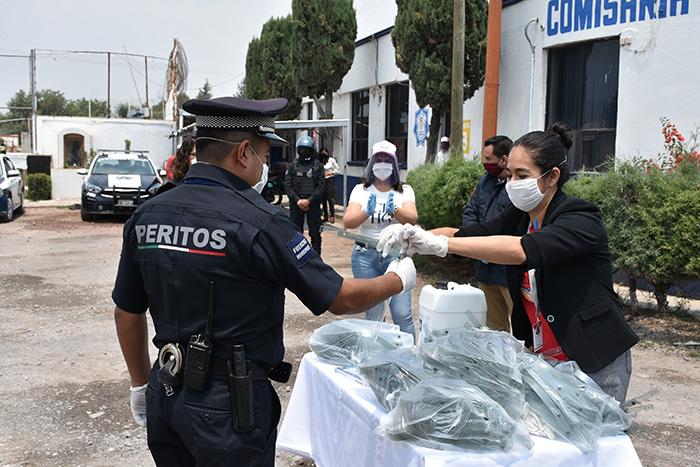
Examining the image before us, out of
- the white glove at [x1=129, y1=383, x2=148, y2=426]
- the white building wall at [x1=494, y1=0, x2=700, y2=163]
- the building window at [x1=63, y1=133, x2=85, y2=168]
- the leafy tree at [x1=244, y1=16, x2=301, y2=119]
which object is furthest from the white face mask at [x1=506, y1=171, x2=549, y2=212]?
the building window at [x1=63, y1=133, x2=85, y2=168]

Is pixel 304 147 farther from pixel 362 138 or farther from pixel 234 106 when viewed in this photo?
pixel 362 138

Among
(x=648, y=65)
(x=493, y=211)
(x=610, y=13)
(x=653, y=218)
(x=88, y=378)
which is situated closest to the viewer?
(x=493, y=211)

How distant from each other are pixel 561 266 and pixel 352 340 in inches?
46.4

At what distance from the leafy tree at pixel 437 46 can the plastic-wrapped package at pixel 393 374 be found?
1114 centimetres

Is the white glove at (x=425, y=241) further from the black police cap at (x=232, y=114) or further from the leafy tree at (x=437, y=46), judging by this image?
the leafy tree at (x=437, y=46)

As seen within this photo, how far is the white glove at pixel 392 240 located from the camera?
3.00 meters

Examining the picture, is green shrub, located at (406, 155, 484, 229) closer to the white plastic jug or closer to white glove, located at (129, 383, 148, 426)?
the white plastic jug

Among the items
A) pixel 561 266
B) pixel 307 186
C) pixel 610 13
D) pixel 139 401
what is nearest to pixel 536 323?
pixel 561 266

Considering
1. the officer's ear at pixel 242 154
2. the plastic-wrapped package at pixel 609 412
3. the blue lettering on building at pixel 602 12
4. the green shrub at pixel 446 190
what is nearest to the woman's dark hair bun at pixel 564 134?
the plastic-wrapped package at pixel 609 412

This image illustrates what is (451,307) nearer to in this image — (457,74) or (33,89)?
(457,74)

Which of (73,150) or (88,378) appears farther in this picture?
(73,150)

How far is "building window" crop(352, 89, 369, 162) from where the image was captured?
20641mm

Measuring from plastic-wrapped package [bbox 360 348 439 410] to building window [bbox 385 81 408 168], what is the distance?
588 inches

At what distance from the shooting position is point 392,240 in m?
3.01
